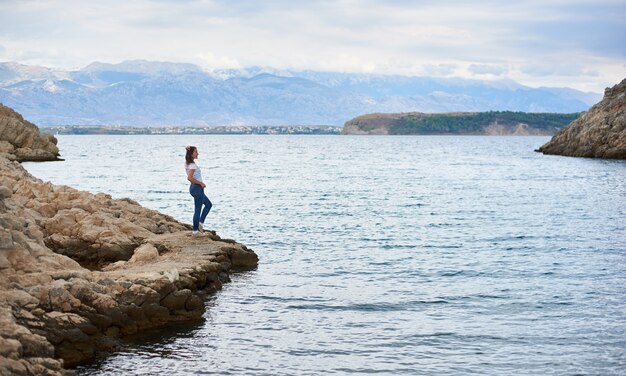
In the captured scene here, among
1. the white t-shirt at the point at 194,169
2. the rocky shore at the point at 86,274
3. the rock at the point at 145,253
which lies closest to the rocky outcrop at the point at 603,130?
the white t-shirt at the point at 194,169

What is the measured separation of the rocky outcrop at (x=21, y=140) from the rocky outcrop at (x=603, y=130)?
7756 cm

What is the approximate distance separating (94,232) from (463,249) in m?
14.7

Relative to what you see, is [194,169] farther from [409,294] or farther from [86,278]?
[86,278]

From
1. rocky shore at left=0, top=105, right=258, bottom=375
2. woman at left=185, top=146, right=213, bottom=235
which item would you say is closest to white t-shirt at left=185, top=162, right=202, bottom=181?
woman at left=185, top=146, right=213, bottom=235

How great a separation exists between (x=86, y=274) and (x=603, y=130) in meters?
110

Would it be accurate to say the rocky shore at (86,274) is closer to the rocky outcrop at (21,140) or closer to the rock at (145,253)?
the rock at (145,253)

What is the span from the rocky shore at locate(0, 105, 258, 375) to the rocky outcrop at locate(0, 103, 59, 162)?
63323 millimetres

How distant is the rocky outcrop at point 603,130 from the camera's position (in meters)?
114

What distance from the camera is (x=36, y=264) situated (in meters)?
18.0

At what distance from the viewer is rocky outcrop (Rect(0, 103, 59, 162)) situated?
93.3 m

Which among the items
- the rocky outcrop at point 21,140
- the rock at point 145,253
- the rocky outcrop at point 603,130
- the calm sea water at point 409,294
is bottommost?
the calm sea water at point 409,294

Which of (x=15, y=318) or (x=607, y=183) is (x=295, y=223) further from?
(x=607, y=183)

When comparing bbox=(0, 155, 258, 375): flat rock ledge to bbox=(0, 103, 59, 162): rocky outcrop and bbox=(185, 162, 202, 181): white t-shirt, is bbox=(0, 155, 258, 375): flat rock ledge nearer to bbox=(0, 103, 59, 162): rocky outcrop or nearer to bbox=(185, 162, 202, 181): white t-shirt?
bbox=(185, 162, 202, 181): white t-shirt

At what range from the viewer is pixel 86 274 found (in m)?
18.6
